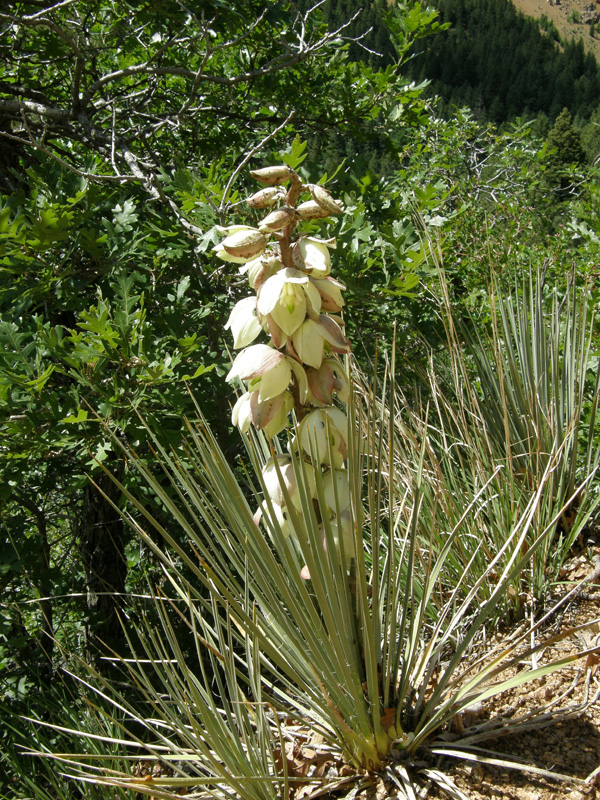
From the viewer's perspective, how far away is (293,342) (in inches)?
39.4

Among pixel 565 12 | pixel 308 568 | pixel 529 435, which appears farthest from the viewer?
pixel 565 12

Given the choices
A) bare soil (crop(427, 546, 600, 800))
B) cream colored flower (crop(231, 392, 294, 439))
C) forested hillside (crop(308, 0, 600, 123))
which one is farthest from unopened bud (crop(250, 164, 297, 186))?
forested hillside (crop(308, 0, 600, 123))

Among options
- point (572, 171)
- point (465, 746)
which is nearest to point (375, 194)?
point (465, 746)

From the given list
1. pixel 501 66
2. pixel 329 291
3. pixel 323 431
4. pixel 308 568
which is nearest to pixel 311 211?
pixel 329 291

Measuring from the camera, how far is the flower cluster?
967 millimetres

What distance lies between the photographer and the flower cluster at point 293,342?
0.97 metres

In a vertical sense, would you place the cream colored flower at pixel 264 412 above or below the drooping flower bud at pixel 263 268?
below

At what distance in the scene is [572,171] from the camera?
534 centimetres

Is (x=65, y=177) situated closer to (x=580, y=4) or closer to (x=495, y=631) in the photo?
(x=495, y=631)

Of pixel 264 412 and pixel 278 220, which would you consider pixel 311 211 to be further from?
pixel 264 412

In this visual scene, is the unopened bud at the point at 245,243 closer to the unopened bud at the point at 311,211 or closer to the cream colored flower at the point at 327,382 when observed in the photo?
the unopened bud at the point at 311,211

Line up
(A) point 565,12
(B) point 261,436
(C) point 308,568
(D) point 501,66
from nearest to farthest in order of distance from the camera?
(C) point 308,568 → (B) point 261,436 → (D) point 501,66 → (A) point 565,12

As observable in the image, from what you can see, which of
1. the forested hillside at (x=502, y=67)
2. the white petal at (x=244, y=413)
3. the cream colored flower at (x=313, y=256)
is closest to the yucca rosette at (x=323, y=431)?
the white petal at (x=244, y=413)

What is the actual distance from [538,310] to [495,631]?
3.29 feet
